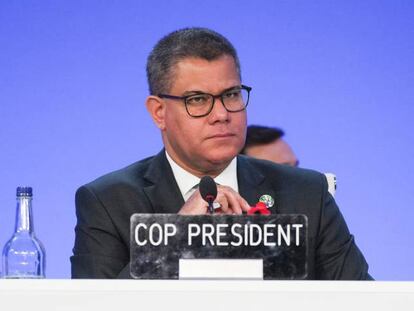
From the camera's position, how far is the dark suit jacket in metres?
2.56

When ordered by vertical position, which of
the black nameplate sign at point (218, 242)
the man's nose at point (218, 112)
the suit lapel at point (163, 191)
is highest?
the man's nose at point (218, 112)

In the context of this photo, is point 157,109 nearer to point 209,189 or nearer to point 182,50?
point 182,50

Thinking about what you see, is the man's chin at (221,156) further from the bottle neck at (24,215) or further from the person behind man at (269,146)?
the person behind man at (269,146)

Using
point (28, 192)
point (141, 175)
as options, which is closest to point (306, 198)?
point (141, 175)

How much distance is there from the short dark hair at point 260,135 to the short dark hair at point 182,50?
75.0 inches

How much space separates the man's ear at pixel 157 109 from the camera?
2754 mm
